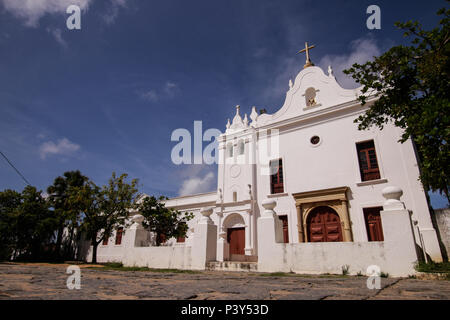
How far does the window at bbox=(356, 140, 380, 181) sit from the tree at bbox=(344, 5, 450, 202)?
335cm

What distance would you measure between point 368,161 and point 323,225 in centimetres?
367

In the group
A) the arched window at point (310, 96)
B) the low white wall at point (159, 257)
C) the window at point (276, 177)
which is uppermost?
the arched window at point (310, 96)

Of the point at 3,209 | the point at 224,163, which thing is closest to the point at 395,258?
the point at 224,163

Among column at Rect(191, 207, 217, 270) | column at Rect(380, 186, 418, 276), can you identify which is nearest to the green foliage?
column at Rect(191, 207, 217, 270)

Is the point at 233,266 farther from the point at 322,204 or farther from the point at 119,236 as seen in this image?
the point at 119,236

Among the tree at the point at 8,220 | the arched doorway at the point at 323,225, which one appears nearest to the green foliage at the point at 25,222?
the tree at the point at 8,220

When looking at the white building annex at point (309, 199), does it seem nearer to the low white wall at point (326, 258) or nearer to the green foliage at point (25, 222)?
the low white wall at point (326, 258)

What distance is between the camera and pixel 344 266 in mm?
6578

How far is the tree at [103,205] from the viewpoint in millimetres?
18031

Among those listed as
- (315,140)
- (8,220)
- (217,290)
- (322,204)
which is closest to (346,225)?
(322,204)

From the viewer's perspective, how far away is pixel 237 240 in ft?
49.4

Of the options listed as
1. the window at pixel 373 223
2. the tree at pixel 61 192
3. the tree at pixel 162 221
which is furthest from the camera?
the tree at pixel 61 192
